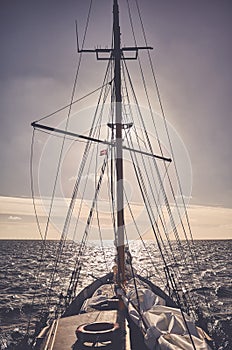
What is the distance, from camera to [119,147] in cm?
2114

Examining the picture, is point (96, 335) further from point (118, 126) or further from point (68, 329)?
point (118, 126)

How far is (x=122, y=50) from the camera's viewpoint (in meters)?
23.2

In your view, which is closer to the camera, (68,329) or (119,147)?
(68,329)

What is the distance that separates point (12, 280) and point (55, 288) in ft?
46.0

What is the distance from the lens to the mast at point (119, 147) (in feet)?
65.0

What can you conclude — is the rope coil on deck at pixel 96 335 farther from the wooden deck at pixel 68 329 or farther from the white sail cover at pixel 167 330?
the white sail cover at pixel 167 330

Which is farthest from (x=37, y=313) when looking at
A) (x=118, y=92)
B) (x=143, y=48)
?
(x=143, y=48)

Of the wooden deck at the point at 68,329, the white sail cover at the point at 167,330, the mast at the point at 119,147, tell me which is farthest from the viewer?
the mast at the point at 119,147

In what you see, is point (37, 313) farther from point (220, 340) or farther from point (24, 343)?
point (24, 343)

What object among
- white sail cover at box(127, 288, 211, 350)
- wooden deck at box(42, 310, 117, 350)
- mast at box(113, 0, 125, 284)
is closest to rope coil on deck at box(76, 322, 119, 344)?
wooden deck at box(42, 310, 117, 350)

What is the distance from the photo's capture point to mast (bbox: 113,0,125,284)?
19797 mm

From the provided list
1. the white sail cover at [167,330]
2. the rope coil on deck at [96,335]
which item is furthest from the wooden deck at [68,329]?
the white sail cover at [167,330]

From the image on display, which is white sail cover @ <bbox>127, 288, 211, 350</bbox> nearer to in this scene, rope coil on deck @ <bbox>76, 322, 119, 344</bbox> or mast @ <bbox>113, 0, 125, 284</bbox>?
rope coil on deck @ <bbox>76, 322, 119, 344</bbox>

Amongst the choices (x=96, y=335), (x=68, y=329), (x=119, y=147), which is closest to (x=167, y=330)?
(x=96, y=335)
